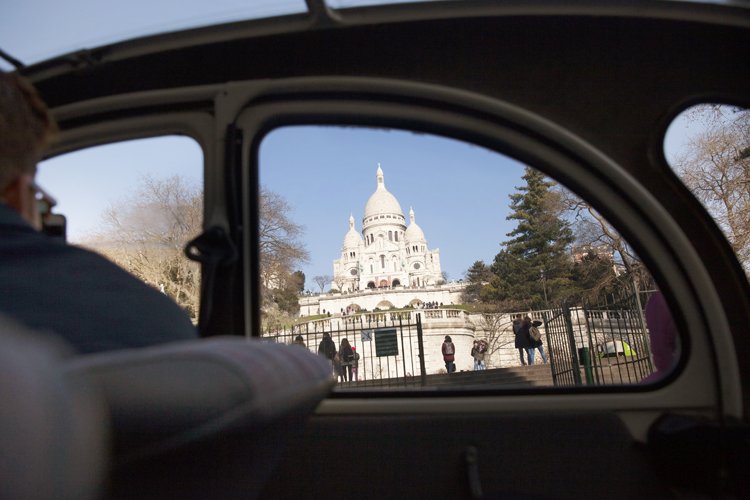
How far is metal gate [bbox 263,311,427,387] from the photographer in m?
2.40

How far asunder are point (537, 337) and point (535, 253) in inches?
17.9

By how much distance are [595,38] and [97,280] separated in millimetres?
1950

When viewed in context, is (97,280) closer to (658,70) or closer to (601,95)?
(601,95)

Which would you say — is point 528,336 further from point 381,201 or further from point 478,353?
point 381,201

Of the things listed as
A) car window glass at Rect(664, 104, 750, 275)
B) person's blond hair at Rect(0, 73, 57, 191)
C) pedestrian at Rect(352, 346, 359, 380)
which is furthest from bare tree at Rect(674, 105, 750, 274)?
person's blond hair at Rect(0, 73, 57, 191)

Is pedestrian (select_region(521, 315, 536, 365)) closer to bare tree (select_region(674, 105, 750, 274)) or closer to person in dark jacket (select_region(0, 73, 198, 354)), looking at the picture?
bare tree (select_region(674, 105, 750, 274))

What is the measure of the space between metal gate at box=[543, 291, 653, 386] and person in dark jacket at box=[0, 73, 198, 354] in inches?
70.3

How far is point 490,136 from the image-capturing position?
2100 mm

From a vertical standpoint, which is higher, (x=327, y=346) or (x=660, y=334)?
(x=327, y=346)

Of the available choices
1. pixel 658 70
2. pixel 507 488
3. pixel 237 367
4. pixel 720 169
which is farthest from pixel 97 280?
pixel 720 169

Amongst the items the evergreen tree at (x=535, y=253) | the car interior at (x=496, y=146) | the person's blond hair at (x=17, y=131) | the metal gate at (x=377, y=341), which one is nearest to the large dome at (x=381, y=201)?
the car interior at (x=496, y=146)

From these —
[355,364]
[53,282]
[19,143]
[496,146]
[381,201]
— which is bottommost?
[355,364]

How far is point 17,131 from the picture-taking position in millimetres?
823

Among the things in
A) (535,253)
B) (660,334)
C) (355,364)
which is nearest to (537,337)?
(535,253)
